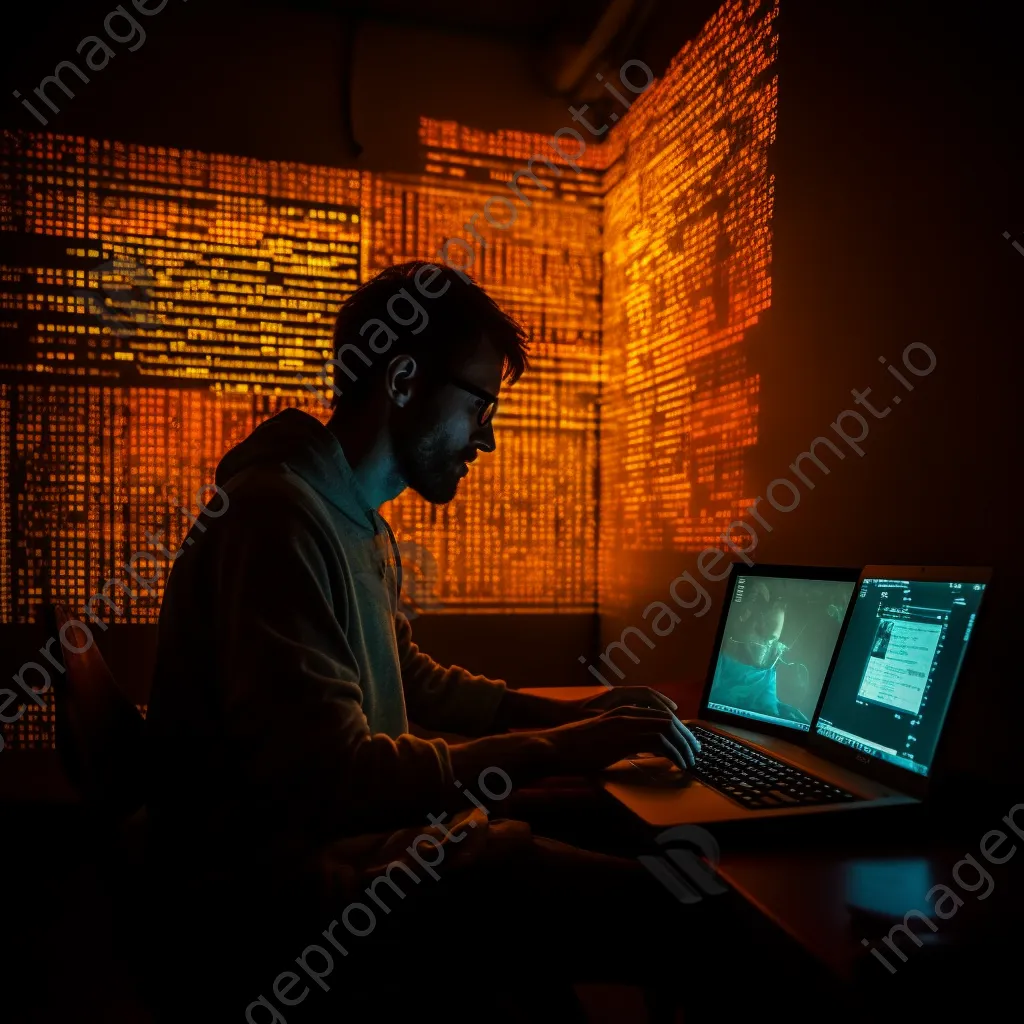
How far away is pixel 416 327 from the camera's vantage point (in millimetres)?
1194

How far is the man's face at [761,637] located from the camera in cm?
134

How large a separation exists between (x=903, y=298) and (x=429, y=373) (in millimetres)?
Answer: 820

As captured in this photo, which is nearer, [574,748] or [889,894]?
[889,894]

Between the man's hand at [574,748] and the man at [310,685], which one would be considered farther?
the man's hand at [574,748]

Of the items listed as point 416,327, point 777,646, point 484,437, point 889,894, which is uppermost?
point 416,327

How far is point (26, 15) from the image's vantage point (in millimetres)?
2355

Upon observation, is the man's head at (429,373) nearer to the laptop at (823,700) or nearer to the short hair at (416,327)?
the short hair at (416,327)

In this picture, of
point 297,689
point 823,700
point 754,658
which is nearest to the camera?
point 297,689

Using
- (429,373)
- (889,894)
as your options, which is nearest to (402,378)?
(429,373)

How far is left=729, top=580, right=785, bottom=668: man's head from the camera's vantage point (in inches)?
52.9

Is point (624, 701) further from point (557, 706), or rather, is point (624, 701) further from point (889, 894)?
point (889, 894)

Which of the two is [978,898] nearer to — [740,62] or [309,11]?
[740,62]

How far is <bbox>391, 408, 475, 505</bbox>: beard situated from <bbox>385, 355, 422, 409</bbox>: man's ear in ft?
0.08

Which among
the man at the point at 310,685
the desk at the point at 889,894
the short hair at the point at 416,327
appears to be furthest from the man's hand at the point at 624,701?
the short hair at the point at 416,327
